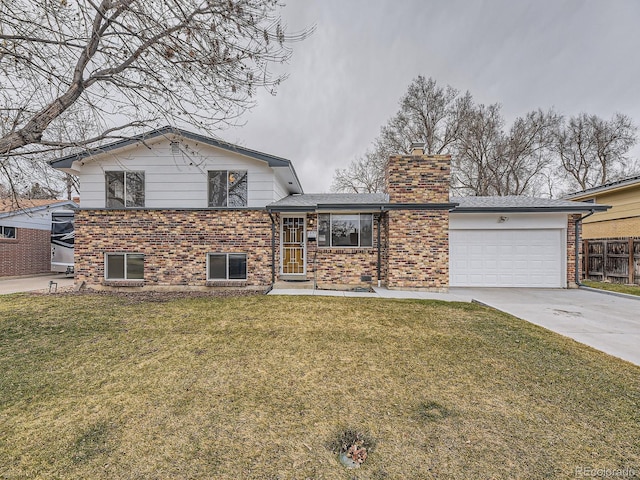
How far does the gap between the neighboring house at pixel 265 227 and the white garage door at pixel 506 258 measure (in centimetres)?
4

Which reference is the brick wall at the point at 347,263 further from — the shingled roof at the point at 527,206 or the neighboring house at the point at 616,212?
the neighboring house at the point at 616,212

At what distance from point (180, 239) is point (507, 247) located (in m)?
11.6

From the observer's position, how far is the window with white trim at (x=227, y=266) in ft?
32.2

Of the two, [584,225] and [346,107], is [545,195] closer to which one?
[584,225]

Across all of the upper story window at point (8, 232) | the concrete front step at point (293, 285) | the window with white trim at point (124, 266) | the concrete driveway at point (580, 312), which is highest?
the upper story window at point (8, 232)

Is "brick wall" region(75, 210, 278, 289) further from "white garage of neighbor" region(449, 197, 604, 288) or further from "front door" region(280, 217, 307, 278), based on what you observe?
"white garage of neighbor" region(449, 197, 604, 288)

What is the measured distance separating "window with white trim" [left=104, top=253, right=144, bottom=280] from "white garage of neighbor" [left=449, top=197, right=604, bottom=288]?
11.1 m

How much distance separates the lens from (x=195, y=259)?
974 cm

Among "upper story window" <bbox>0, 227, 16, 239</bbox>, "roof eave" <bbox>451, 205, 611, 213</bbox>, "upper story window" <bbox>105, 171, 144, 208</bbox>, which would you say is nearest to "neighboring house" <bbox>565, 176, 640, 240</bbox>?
"roof eave" <bbox>451, 205, 611, 213</bbox>

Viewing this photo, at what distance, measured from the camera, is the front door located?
1033cm

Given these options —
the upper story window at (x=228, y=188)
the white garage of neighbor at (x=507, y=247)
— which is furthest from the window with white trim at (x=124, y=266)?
the white garage of neighbor at (x=507, y=247)

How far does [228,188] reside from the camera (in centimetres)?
979

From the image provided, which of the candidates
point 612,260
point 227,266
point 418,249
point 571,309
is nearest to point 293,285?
point 227,266

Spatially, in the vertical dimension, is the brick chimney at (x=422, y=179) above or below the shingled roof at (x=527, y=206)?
above
